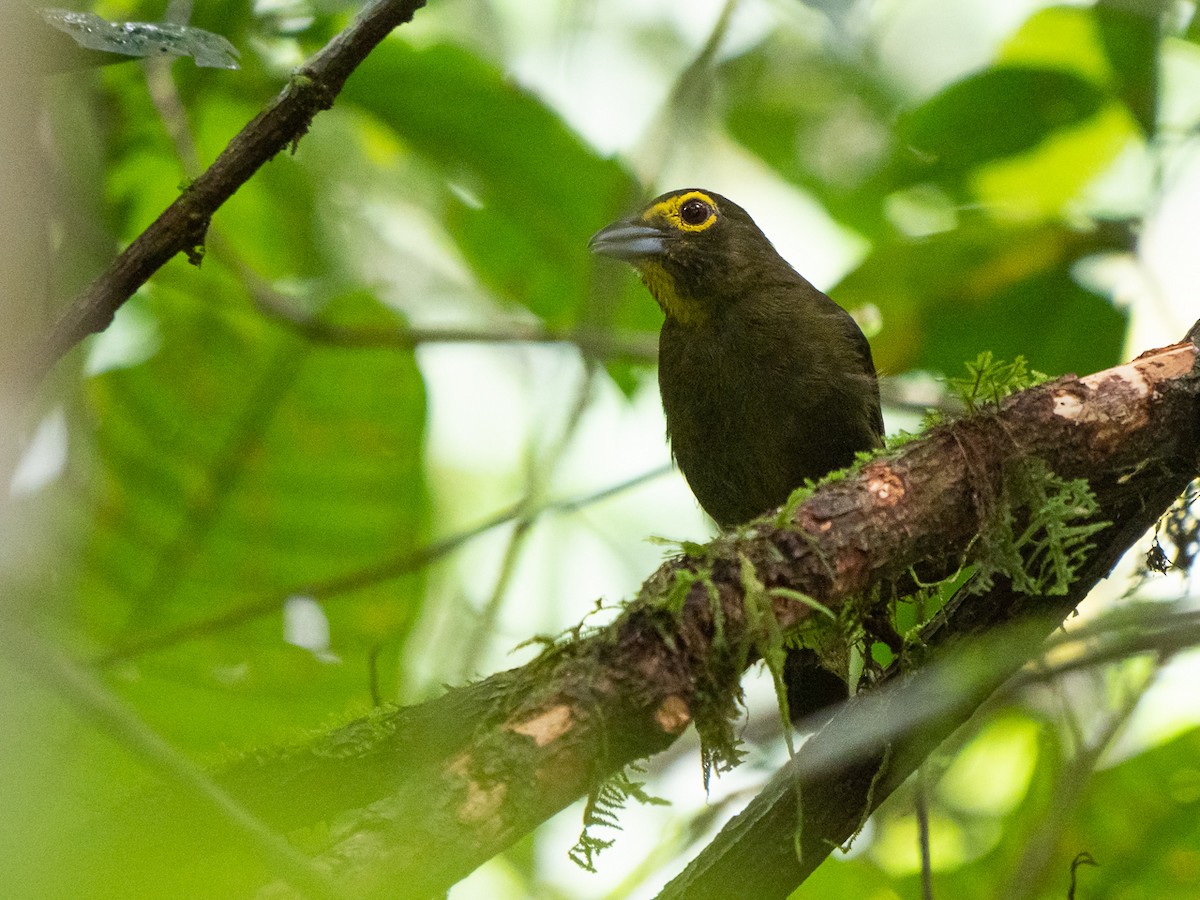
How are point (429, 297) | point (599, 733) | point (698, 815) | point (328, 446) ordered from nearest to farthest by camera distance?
point (599, 733) < point (698, 815) < point (328, 446) < point (429, 297)

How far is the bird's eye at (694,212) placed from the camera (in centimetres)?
436

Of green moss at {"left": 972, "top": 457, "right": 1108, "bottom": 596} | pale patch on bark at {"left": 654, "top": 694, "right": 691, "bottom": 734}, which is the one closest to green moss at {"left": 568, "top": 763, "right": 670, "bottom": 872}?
pale patch on bark at {"left": 654, "top": 694, "right": 691, "bottom": 734}

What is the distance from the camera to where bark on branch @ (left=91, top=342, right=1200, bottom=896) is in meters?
1.90

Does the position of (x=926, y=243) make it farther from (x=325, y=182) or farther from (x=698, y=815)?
(x=325, y=182)

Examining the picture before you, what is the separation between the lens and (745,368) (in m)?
3.84

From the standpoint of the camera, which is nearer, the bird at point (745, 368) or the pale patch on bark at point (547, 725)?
the pale patch on bark at point (547, 725)

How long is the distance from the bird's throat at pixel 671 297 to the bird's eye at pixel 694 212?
0.21 metres

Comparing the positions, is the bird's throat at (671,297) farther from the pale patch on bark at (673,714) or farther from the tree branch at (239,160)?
the pale patch on bark at (673,714)

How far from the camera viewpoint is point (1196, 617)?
3.38m

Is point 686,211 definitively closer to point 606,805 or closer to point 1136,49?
point 1136,49

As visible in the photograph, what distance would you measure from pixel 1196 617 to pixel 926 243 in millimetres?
1412

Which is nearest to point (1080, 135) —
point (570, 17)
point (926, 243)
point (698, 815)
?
point (926, 243)

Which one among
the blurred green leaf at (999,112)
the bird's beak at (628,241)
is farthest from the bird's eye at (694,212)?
the blurred green leaf at (999,112)

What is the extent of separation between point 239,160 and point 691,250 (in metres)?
2.14
